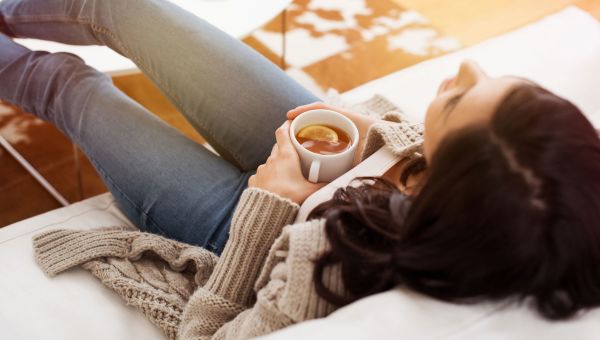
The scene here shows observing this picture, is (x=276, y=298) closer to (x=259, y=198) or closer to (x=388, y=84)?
(x=259, y=198)

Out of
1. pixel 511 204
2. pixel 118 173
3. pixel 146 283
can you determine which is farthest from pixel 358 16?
pixel 511 204

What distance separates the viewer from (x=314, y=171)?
79 centimetres

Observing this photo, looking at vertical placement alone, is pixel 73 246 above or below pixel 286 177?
below

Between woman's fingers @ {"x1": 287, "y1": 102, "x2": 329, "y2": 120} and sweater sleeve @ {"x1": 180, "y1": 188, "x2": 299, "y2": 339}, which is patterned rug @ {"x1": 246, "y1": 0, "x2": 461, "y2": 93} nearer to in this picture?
woman's fingers @ {"x1": 287, "y1": 102, "x2": 329, "y2": 120}

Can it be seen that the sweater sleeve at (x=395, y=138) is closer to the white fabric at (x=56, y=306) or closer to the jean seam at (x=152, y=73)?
the jean seam at (x=152, y=73)

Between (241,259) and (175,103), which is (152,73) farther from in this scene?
(241,259)

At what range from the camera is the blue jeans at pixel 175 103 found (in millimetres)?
926

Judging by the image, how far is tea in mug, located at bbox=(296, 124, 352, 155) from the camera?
82 centimetres

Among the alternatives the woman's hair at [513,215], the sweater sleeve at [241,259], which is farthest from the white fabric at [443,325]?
the sweater sleeve at [241,259]

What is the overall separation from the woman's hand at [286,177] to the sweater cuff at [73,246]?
27cm

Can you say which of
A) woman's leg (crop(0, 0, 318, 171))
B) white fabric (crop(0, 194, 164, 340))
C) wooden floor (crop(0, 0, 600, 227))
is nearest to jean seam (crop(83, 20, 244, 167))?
woman's leg (crop(0, 0, 318, 171))

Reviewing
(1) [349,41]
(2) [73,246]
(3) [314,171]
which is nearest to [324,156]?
(3) [314,171]

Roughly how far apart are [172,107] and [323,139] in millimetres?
1017

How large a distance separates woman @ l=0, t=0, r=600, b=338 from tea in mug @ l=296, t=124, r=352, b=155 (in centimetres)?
3
